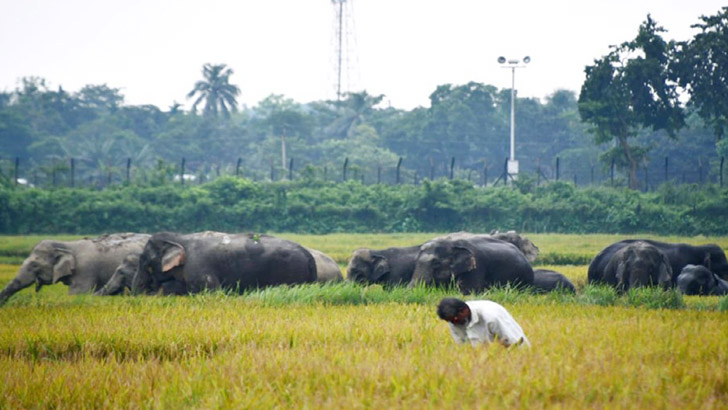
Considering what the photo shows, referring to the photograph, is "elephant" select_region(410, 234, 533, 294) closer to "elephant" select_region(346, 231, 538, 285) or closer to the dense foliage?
"elephant" select_region(346, 231, 538, 285)

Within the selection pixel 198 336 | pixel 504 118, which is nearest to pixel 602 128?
pixel 504 118

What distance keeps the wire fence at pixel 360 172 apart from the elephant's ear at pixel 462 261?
23530mm

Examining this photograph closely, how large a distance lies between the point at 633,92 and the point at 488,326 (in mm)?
31926

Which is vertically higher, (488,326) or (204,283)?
(488,326)

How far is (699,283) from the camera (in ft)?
53.2

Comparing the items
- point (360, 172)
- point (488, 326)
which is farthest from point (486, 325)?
point (360, 172)

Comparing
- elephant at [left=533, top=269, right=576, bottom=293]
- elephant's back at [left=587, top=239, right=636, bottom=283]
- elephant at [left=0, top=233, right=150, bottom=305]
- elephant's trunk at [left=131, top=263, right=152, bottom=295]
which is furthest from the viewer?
elephant at [left=0, top=233, right=150, bottom=305]

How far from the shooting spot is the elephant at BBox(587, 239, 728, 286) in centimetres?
1727

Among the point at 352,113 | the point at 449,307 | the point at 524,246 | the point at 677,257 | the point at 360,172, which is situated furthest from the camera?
the point at 352,113

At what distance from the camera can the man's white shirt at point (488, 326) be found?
816 centimetres

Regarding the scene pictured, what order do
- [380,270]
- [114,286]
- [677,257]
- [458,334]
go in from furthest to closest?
[677,257] < [114,286] < [380,270] < [458,334]

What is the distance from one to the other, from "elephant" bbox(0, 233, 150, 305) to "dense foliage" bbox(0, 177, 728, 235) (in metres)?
15.8

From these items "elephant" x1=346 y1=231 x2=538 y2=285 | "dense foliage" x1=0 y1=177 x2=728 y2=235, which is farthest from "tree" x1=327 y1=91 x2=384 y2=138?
"elephant" x1=346 y1=231 x2=538 y2=285

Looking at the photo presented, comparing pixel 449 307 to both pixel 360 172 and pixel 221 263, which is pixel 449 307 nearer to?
pixel 221 263
